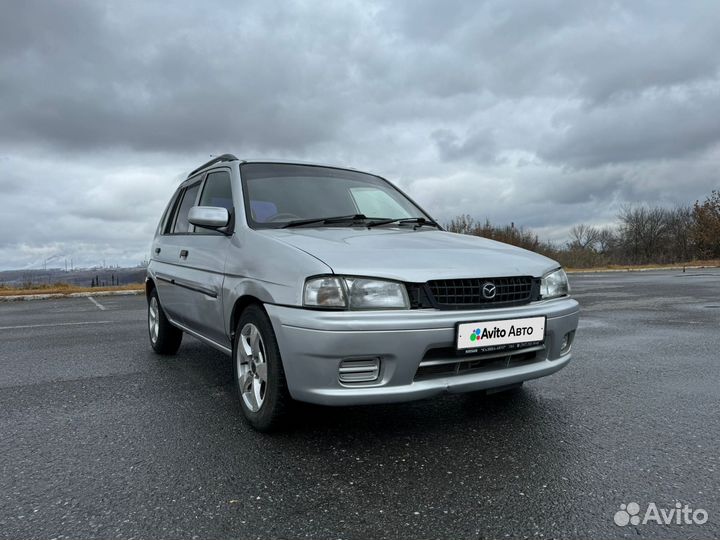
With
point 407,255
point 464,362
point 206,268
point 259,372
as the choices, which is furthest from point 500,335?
point 206,268

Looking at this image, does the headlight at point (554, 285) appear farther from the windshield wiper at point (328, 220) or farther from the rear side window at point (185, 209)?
the rear side window at point (185, 209)

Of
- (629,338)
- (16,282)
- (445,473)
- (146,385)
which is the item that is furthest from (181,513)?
(16,282)

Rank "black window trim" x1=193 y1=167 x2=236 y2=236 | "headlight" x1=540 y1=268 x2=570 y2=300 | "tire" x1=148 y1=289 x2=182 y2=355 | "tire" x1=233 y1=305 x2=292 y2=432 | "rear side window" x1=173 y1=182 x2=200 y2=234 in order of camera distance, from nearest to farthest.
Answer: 1. "tire" x1=233 y1=305 x2=292 y2=432
2. "headlight" x1=540 y1=268 x2=570 y2=300
3. "black window trim" x1=193 y1=167 x2=236 y2=236
4. "rear side window" x1=173 y1=182 x2=200 y2=234
5. "tire" x1=148 y1=289 x2=182 y2=355

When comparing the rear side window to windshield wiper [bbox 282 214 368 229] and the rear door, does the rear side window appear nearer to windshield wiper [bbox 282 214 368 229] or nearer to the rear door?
the rear door

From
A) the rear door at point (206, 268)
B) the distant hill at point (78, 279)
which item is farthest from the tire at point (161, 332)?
the distant hill at point (78, 279)

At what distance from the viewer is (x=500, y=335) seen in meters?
2.56

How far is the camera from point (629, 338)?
5.85 meters

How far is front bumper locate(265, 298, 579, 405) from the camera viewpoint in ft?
7.63

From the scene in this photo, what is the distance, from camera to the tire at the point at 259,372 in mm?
2592

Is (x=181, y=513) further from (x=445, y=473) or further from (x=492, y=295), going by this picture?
(x=492, y=295)

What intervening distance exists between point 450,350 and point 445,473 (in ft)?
1.87

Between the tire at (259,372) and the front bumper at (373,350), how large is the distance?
10 cm

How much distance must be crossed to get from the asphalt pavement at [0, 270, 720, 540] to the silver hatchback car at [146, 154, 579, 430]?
1.10 feet

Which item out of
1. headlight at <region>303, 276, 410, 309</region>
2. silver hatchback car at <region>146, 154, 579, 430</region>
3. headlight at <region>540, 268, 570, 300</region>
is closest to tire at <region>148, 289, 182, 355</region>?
silver hatchback car at <region>146, 154, 579, 430</region>
